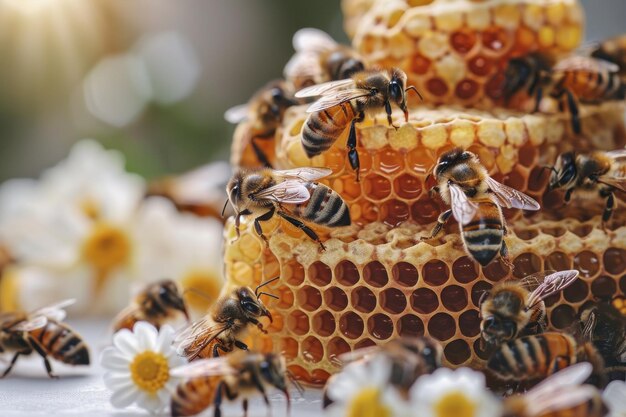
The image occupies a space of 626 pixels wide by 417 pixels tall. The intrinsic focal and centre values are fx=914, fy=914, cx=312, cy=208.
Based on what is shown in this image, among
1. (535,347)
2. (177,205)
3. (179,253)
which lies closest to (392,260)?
(535,347)

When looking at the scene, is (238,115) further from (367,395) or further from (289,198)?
(367,395)

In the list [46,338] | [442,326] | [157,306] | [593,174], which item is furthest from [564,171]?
[46,338]

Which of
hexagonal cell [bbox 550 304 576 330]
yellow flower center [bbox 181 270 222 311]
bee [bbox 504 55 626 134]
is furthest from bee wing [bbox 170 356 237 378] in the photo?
yellow flower center [bbox 181 270 222 311]

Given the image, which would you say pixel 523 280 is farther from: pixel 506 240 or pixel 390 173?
pixel 390 173

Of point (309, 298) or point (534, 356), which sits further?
point (309, 298)

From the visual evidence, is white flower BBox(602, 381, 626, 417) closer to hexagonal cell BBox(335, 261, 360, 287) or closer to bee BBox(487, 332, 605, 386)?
bee BBox(487, 332, 605, 386)

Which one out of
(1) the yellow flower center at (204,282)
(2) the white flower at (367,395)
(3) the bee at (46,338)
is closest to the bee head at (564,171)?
(2) the white flower at (367,395)
